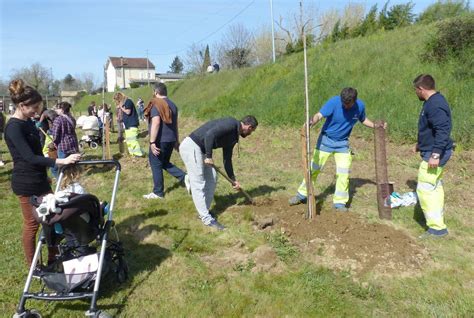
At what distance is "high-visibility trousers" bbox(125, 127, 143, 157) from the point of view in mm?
10859

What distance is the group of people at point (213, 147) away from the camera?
376cm

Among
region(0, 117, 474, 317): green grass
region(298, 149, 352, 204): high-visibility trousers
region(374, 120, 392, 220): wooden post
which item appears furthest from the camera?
region(298, 149, 352, 204): high-visibility trousers

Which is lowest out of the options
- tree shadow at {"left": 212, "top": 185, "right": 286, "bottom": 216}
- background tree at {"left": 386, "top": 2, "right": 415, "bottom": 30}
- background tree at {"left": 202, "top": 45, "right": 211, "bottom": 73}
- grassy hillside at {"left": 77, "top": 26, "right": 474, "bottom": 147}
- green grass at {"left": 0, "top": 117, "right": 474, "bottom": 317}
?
green grass at {"left": 0, "top": 117, "right": 474, "bottom": 317}

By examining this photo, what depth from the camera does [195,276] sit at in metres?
4.27

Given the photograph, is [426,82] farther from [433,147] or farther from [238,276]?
[238,276]

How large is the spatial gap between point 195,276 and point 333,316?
Answer: 1505 mm

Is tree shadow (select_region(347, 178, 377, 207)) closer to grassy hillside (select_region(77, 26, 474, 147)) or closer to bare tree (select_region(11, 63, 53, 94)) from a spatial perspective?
grassy hillside (select_region(77, 26, 474, 147))

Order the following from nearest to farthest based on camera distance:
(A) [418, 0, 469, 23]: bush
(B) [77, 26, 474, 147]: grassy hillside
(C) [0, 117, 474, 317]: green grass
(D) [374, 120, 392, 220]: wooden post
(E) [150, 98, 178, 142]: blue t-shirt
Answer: (C) [0, 117, 474, 317]: green grass
(D) [374, 120, 392, 220]: wooden post
(E) [150, 98, 178, 142]: blue t-shirt
(B) [77, 26, 474, 147]: grassy hillside
(A) [418, 0, 469, 23]: bush

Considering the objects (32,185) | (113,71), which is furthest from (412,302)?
(113,71)

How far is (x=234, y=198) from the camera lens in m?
6.84

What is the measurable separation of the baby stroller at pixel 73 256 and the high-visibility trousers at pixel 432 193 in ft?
12.4

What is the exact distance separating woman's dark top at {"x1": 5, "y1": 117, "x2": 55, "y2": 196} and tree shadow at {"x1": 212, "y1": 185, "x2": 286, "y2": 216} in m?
2.80

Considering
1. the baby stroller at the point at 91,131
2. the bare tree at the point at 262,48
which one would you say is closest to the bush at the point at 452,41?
the baby stroller at the point at 91,131

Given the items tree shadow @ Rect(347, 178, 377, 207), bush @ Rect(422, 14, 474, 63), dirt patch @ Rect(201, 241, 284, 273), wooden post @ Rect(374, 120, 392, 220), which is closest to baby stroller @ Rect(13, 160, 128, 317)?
dirt patch @ Rect(201, 241, 284, 273)
